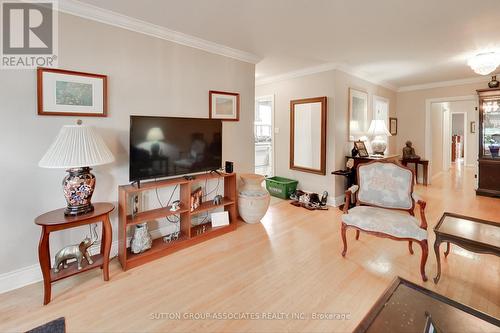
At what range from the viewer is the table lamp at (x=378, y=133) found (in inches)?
176

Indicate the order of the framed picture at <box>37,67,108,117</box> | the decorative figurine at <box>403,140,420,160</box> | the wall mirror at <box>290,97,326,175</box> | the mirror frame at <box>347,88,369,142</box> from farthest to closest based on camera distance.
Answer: the decorative figurine at <box>403,140,420,160</box> < the mirror frame at <box>347,88,369,142</box> < the wall mirror at <box>290,97,326,175</box> < the framed picture at <box>37,67,108,117</box>

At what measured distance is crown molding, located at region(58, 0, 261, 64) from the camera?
2.12 meters

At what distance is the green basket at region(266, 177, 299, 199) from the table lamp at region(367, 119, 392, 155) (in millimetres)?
1737

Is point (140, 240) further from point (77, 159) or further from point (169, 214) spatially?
point (77, 159)

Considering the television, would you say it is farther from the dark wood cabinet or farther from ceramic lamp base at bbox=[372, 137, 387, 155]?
the dark wood cabinet

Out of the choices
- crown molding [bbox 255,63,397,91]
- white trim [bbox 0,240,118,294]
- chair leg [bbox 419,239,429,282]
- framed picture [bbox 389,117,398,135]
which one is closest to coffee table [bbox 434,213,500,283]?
chair leg [bbox 419,239,429,282]

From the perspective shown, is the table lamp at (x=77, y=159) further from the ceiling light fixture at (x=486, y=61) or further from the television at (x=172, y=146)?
the ceiling light fixture at (x=486, y=61)

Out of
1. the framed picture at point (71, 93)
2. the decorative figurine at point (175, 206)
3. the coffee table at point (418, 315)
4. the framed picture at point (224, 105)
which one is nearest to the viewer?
the coffee table at point (418, 315)

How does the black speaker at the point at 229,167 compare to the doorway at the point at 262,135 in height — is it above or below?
below

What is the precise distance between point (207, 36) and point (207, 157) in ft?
4.75

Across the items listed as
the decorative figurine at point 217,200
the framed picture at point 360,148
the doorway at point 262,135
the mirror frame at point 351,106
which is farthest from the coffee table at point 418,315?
the doorway at point 262,135

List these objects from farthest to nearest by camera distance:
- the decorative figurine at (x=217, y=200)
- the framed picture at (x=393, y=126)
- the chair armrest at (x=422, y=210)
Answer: the framed picture at (x=393, y=126), the decorative figurine at (x=217, y=200), the chair armrest at (x=422, y=210)

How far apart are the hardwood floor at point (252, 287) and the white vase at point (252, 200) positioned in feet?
1.35

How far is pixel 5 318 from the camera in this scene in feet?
5.43
